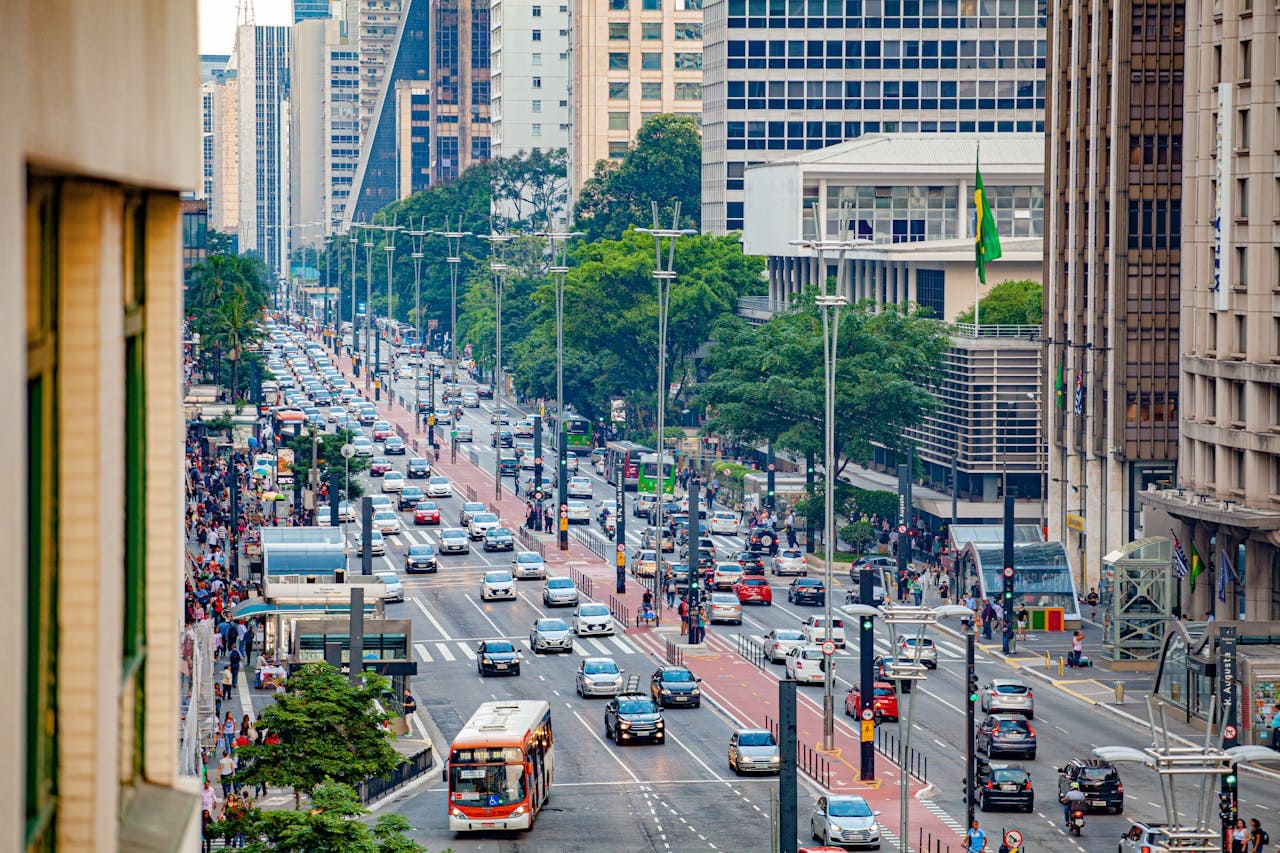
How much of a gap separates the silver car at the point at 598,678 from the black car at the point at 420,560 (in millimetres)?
30192

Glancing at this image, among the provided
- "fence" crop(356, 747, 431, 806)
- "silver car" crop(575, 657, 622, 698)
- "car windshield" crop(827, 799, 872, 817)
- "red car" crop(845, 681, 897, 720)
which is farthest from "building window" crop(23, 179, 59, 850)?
"silver car" crop(575, 657, 622, 698)

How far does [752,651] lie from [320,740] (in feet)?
117

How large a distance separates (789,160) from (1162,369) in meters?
66.2

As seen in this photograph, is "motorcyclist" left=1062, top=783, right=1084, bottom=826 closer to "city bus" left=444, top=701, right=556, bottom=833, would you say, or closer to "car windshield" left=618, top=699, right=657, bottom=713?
"city bus" left=444, top=701, right=556, bottom=833

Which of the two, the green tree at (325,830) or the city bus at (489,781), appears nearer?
the green tree at (325,830)

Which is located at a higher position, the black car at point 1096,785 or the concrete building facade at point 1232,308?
the concrete building facade at point 1232,308

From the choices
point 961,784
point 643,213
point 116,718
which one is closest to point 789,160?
point 643,213

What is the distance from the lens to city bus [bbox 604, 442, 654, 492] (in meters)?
137

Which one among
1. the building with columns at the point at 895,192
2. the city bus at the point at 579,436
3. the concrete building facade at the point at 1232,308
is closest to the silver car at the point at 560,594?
the concrete building facade at the point at 1232,308

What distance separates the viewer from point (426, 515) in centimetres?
11994

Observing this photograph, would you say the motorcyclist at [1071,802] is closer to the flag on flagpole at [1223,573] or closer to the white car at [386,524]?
the flag on flagpole at [1223,573]

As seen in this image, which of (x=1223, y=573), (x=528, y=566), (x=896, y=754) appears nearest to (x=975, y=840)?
(x=896, y=754)

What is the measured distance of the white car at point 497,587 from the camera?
95312mm

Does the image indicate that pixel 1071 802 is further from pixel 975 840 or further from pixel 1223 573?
pixel 1223 573
